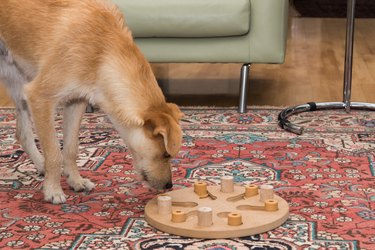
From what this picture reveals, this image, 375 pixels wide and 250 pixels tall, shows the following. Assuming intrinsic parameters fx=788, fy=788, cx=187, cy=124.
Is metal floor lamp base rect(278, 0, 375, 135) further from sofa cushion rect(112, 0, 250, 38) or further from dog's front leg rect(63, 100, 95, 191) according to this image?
dog's front leg rect(63, 100, 95, 191)

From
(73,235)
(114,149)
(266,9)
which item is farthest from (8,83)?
(266,9)

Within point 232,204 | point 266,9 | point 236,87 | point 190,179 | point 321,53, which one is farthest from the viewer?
point 321,53

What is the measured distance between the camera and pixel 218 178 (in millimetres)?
3078

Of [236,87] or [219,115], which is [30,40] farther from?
[236,87]

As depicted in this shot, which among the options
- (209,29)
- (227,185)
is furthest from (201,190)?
(209,29)

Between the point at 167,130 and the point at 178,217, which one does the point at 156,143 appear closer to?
the point at 167,130

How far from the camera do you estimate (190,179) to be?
121 inches

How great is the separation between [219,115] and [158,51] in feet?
1.53

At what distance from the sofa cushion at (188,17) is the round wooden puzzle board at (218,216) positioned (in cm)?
142

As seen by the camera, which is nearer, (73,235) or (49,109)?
(73,235)

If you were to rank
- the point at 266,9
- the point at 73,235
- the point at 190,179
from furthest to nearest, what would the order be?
the point at 266,9 < the point at 190,179 < the point at 73,235

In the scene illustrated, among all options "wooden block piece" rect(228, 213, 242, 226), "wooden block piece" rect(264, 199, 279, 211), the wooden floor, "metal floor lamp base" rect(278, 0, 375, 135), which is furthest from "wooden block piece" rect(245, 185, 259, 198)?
the wooden floor

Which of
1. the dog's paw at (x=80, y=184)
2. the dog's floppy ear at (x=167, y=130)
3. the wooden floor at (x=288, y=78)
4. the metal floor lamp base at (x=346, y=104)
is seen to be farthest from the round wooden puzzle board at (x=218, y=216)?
the wooden floor at (x=288, y=78)

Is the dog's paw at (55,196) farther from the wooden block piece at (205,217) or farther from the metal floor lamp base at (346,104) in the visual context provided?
the metal floor lamp base at (346,104)
